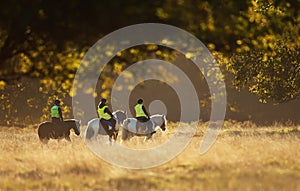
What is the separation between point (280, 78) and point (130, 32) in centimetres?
2209

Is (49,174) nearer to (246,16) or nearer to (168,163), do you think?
(168,163)

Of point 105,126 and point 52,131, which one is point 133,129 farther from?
point 52,131

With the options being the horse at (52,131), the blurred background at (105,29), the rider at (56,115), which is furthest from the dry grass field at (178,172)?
the horse at (52,131)

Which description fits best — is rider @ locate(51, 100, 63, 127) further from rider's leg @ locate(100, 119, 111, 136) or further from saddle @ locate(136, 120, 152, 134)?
saddle @ locate(136, 120, 152, 134)

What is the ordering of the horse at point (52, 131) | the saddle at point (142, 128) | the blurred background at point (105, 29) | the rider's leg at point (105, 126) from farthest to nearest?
the saddle at point (142, 128)
the horse at point (52, 131)
the rider's leg at point (105, 126)
the blurred background at point (105, 29)

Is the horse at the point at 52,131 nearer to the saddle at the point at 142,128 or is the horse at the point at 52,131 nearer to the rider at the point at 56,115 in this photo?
the rider at the point at 56,115

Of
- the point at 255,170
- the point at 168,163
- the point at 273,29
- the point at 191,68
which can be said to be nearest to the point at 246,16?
the point at 273,29

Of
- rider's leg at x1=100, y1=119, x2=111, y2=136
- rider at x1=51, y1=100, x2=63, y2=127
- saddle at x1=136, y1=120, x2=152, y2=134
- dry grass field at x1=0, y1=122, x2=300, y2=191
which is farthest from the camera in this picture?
saddle at x1=136, y1=120, x2=152, y2=134

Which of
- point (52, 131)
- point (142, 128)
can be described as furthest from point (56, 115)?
point (142, 128)

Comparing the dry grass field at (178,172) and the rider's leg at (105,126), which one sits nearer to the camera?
the dry grass field at (178,172)

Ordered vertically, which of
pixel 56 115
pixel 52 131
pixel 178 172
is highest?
pixel 56 115

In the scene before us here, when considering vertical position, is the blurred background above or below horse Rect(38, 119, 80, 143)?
above

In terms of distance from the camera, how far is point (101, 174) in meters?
15.5

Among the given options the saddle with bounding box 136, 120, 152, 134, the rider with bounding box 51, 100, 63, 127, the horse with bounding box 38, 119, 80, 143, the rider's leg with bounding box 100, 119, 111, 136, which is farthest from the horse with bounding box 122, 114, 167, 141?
the rider with bounding box 51, 100, 63, 127
